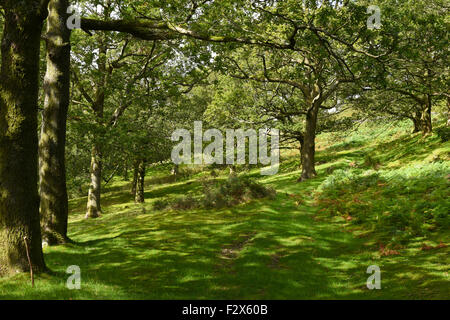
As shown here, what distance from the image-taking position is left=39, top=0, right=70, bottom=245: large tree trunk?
41.0 feet

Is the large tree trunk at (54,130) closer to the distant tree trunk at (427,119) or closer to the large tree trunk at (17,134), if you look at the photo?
the large tree trunk at (17,134)

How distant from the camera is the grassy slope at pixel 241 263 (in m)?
8.21

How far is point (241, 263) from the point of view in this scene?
1091cm

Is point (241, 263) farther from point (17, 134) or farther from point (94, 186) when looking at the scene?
point (94, 186)

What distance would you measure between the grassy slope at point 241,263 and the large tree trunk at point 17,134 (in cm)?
78

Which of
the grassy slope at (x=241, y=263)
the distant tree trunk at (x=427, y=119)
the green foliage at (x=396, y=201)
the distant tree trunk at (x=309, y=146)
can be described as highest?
the distant tree trunk at (x=427, y=119)

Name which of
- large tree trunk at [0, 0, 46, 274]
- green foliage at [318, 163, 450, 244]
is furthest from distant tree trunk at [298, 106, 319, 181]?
large tree trunk at [0, 0, 46, 274]

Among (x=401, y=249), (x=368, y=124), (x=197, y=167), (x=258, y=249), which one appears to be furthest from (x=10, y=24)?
(x=197, y=167)

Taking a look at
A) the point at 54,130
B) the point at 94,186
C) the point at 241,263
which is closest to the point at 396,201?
the point at 241,263

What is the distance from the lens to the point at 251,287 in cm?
888

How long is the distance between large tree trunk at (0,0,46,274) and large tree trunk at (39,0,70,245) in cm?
354

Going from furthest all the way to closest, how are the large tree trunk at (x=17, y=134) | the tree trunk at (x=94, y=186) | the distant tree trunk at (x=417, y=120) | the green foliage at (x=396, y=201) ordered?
the distant tree trunk at (x=417, y=120)
the tree trunk at (x=94, y=186)
the green foliage at (x=396, y=201)
the large tree trunk at (x=17, y=134)

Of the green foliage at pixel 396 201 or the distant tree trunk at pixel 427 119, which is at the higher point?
the distant tree trunk at pixel 427 119

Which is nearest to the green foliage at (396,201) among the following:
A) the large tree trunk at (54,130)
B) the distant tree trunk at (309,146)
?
the distant tree trunk at (309,146)
